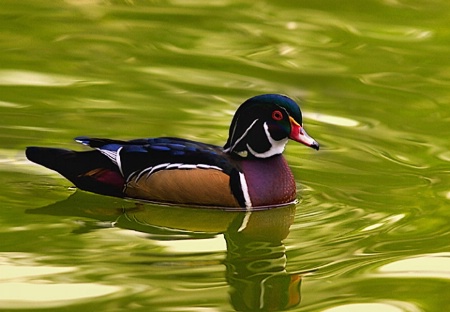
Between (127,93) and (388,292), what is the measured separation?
167 inches

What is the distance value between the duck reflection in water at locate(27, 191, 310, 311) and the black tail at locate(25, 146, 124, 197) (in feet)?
0.29

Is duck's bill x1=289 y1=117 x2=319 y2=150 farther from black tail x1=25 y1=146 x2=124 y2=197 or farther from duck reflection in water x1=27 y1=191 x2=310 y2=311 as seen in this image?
black tail x1=25 y1=146 x2=124 y2=197

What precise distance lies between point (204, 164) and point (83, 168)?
2.57 feet

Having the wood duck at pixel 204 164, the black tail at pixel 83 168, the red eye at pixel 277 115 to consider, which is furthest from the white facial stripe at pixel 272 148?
the black tail at pixel 83 168

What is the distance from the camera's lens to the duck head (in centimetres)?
855

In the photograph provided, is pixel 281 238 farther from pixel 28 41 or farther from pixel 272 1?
pixel 272 1

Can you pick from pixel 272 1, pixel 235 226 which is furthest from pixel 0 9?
pixel 235 226

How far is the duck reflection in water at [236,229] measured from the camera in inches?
281

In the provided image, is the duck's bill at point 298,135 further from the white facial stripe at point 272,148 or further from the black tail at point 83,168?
the black tail at point 83,168

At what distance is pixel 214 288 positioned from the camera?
23.1ft

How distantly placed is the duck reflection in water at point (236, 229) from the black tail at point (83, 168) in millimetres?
89

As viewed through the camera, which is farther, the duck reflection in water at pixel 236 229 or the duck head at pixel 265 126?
the duck head at pixel 265 126

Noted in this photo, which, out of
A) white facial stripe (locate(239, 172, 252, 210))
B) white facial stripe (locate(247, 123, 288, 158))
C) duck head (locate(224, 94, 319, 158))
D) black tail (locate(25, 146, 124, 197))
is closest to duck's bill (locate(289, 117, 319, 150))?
duck head (locate(224, 94, 319, 158))

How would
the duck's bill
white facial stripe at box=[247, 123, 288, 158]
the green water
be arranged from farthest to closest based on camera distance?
white facial stripe at box=[247, 123, 288, 158]
the duck's bill
the green water
